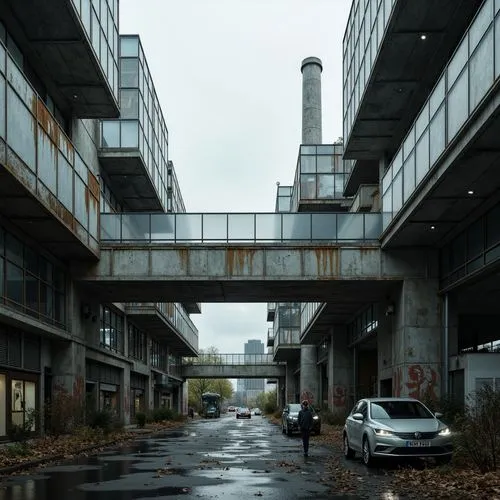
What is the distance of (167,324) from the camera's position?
53.1 m

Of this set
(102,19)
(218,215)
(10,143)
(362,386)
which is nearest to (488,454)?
(10,143)

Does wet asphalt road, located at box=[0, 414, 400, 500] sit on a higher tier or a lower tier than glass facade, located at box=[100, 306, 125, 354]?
lower

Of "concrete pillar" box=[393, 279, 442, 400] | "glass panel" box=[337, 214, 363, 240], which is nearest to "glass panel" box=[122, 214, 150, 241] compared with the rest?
"glass panel" box=[337, 214, 363, 240]

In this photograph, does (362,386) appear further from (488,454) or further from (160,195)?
(488,454)

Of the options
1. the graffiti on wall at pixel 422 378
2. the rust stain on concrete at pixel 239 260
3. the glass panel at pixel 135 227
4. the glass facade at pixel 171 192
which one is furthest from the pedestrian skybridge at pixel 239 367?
the graffiti on wall at pixel 422 378

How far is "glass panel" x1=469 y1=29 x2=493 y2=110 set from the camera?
15.0m

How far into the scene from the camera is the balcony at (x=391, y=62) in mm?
21500

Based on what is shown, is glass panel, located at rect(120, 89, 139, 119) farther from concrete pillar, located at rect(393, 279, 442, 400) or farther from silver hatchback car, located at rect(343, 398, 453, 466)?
silver hatchback car, located at rect(343, 398, 453, 466)

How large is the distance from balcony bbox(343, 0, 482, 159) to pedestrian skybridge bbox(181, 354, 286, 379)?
6195 centimetres

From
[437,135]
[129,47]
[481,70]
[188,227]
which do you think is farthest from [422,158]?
[129,47]

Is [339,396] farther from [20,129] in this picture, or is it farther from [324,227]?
[20,129]

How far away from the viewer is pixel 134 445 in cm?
2667

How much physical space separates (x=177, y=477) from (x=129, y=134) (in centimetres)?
2594

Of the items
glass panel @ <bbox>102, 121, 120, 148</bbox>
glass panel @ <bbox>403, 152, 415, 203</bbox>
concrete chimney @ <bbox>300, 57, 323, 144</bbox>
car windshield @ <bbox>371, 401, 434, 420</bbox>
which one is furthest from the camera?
concrete chimney @ <bbox>300, 57, 323, 144</bbox>
